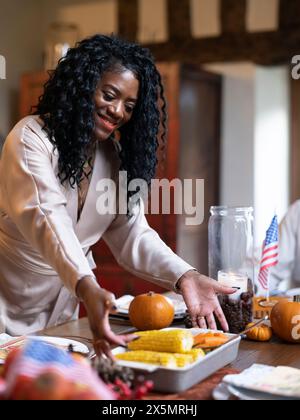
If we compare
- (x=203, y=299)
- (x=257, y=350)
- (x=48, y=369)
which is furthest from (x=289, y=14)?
(x=48, y=369)

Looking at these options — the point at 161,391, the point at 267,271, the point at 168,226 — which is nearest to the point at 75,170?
the point at 267,271

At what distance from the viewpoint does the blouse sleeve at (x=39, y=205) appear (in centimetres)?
137

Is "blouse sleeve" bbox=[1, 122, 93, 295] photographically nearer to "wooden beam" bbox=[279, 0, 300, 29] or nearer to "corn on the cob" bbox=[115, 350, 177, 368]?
"corn on the cob" bbox=[115, 350, 177, 368]

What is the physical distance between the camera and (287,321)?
1587 mm

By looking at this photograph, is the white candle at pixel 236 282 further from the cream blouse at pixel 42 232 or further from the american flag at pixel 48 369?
the american flag at pixel 48 369

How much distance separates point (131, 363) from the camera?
3.85ft

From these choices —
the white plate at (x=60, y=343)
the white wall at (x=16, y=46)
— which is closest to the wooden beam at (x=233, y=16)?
the white wall at (x=16, y=46)

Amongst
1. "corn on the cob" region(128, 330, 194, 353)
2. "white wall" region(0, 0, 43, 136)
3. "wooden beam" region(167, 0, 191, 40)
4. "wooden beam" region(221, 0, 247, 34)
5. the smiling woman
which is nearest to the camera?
"corn on the cob" region(128, 330, 194, 353)

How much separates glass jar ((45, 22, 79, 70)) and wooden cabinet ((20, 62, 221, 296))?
20 centimetres

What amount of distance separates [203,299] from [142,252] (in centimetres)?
32

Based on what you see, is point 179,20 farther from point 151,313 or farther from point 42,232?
point 42,232

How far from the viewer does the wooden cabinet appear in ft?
13.5

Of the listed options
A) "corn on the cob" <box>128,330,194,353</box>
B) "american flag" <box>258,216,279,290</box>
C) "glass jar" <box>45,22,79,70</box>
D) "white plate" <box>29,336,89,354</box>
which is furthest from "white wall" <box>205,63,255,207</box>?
"corn on the cob" <box>128,330,194,353</box>
